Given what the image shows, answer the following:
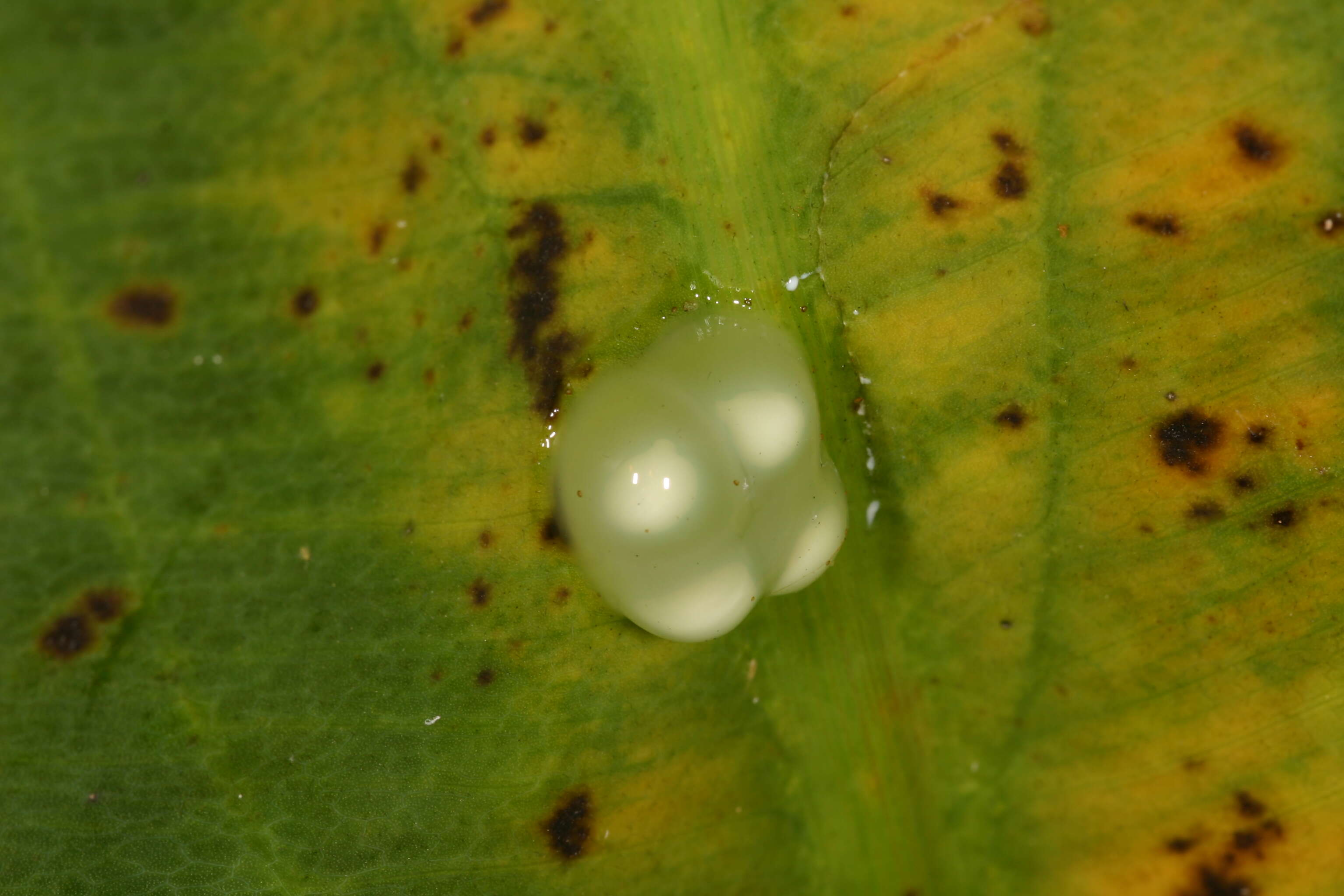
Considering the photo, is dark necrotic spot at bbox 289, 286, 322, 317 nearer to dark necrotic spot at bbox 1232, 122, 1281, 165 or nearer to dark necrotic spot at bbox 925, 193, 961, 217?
dark necrotic spot at bbox 925, 193, 961, 217

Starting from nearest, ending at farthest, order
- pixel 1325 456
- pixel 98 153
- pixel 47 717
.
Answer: pixel 1325 456
pixel 47 717
pixel 98 153

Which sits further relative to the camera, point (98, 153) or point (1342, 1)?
point (98, 153)

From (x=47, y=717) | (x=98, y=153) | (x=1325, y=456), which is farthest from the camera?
(x=98, y=153)

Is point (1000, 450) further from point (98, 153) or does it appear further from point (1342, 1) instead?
point (98, 153)

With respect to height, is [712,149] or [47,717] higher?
[712,149]

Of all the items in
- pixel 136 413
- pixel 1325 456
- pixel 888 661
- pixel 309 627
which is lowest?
pixel 888 661

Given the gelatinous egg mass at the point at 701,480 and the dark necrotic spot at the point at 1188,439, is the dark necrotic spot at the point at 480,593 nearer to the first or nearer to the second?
the gelatinous egg mass at the point at 701,480

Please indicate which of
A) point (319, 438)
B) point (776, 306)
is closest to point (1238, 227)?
point (776, 306)
